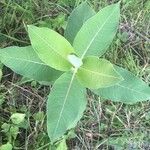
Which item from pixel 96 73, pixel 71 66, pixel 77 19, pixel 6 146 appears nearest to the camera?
pixel 96 73

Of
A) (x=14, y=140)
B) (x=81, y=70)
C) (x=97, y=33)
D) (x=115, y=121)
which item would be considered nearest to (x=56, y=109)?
(x=81, y=70)

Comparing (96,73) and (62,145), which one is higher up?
(96,73)

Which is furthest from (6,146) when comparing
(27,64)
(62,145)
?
(27,64)

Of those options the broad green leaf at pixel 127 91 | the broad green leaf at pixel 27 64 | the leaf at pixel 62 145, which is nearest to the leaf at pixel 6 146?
the leaf at pixel 62 145

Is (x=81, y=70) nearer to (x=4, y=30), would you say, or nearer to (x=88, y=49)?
(x=88, y=49)

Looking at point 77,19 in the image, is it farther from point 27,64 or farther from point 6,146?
point 6,146

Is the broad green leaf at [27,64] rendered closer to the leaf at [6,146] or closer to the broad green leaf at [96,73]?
the broad green leaf at [96,73]
